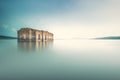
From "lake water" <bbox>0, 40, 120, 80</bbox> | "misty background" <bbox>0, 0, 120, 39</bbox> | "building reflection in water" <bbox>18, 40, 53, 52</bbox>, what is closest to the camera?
"lake water" <bbox>0, 40, 120, 80</bbox>

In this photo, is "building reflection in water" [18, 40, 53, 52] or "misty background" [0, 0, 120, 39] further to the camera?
"misty background" [0, 0, 120, 39]

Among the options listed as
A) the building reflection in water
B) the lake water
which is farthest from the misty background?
the lake water

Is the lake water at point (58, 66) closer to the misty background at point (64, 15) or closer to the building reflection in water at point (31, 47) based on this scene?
the building reflection in water at point (31, 47)

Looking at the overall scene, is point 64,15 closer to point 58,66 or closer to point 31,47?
point 31,47

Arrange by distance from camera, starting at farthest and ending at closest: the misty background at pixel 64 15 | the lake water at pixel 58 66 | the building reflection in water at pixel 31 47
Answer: the misty background at pixel 64 15 < the building reflection in water at pixel 31 47 < the lake water at pixel 58 66

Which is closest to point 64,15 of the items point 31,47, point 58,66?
point 31,47

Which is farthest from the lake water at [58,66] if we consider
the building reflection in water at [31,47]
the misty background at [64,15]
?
the misty background at [64,15]

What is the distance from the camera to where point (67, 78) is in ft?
5.60

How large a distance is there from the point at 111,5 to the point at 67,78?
5.16 meters

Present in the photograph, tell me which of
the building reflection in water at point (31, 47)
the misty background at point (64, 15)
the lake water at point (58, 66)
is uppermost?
the misty background at point (64, 15)

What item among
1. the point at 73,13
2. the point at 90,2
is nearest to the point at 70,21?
the point at 73,13

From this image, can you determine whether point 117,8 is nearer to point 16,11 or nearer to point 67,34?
point 67,34

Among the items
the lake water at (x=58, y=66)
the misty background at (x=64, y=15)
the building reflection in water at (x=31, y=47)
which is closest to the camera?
the lake water at (x=58, y=66)

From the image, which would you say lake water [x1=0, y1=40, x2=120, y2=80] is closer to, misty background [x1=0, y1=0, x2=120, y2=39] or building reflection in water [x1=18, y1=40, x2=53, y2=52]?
building reflection in water [x1=18, y1=40, x2=53, y2=52]
